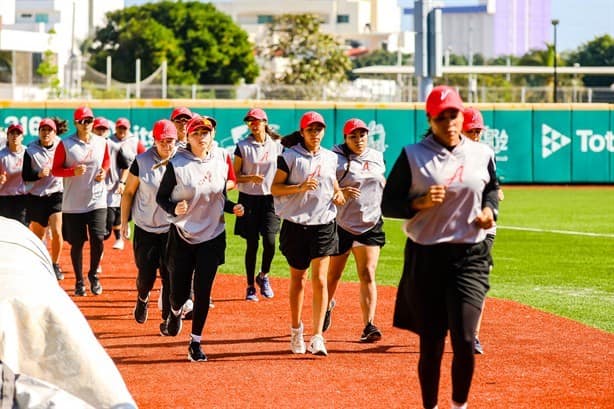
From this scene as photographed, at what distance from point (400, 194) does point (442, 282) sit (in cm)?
61

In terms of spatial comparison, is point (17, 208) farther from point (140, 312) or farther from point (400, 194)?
point (400, 194)

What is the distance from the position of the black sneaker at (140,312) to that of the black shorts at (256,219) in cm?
254

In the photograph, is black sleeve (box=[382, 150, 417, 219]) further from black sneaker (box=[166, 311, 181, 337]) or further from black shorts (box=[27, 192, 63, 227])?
black shorts (box=[27, 192, 63, 227])

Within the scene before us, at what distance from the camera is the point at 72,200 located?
52.5ft

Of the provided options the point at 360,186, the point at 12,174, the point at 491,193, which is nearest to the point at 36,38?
the point at 12,174

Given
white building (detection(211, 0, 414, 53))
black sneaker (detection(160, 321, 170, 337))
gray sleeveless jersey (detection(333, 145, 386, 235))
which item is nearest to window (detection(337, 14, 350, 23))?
white building (detection(211, 0, 414, 53))

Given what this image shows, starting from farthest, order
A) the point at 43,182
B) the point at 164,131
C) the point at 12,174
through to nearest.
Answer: the point at 12,174 < the point at 43,182 < the point at 164,131

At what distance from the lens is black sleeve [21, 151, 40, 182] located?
16.7 meters

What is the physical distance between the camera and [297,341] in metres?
11.7

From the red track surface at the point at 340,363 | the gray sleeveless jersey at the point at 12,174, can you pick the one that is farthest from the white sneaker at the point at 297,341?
the gray sleeveless jersey at the point at 12,174

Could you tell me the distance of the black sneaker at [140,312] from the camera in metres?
13.6

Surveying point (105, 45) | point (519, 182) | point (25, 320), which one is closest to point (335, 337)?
point (25, 320)

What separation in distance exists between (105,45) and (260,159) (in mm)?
100320

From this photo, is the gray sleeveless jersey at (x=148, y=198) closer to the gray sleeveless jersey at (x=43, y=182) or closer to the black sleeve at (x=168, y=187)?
the black sleeve at (x=168, y=187)
